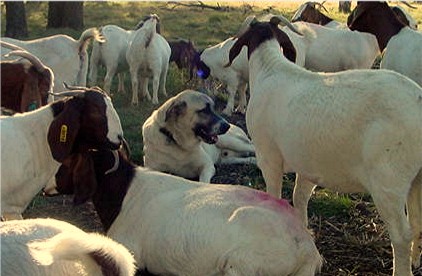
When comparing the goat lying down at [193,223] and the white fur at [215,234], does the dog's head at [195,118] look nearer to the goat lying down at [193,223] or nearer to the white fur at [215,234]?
the goat lying down at [193,223]

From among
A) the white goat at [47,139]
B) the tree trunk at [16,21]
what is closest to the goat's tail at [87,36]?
the white goat at [47,139]

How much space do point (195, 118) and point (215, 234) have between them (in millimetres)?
2674

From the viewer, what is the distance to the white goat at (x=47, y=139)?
19.3ft

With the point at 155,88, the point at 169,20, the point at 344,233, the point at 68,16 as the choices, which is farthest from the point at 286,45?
the point at 169,20

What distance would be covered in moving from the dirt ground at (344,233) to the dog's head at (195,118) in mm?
1116

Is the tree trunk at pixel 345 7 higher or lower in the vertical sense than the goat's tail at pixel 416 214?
lower

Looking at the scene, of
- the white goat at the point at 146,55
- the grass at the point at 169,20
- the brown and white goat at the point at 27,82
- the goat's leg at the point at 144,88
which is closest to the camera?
the brown and white goat at the point at 27,82

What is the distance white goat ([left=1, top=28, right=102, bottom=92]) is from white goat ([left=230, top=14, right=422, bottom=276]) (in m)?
4.55

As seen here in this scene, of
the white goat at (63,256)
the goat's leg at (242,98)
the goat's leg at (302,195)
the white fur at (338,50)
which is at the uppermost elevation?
the white goat at (63,256)

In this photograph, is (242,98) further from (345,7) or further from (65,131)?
(345,7)

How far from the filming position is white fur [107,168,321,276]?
491 centimetres

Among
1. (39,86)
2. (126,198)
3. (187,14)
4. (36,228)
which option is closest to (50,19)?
(187,14)

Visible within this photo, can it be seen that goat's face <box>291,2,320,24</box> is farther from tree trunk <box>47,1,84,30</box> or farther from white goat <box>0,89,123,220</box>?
white goat <box>0,89,123,220</box>

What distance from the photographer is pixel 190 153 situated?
7.80 metres
